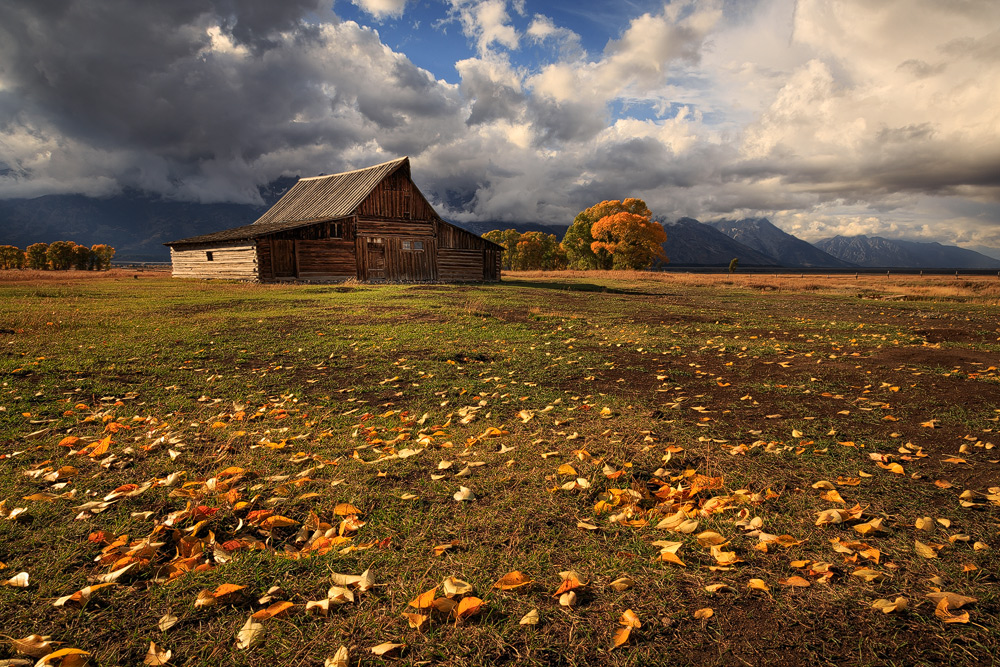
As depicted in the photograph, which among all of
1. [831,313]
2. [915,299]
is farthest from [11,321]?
[915,299]

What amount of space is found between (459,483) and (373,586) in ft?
4.35

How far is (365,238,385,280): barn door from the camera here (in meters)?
34.8

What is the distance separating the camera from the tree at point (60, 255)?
6294 cm

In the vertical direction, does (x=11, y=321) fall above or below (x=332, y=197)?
below

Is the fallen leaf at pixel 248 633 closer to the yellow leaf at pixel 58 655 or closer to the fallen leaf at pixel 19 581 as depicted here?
the yellow leaf at pixel 58 655

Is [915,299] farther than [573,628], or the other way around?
[915,299]

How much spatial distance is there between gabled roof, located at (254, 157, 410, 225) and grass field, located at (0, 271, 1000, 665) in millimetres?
29613

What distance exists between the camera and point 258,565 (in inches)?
109

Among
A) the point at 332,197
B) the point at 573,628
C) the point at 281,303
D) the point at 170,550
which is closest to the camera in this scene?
the point at 573,628

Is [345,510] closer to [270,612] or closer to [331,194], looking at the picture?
[270,612]

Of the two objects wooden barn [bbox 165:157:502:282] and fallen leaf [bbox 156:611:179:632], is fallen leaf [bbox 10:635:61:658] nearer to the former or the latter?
fallen leaf [bbox 156:611:179:632]

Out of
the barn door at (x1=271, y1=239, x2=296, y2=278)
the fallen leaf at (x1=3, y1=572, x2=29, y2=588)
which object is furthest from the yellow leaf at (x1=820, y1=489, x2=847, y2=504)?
the barn door at (x1=271, y1=239, x2=296, y2=278)

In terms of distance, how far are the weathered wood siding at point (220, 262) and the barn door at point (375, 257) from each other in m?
7.58

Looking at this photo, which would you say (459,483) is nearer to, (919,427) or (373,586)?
(373,586)
